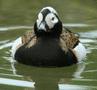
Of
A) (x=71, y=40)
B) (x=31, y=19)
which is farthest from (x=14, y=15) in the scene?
(x=71, y=40)

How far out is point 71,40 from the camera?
10.9 meters

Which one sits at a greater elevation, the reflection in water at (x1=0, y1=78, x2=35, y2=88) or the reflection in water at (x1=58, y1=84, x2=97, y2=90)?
the reflection in water at (x1=0, y1=78, x2=35, y2=88)

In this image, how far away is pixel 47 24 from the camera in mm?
10070

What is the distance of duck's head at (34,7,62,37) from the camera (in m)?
9.99

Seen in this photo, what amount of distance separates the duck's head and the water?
0.62 meters

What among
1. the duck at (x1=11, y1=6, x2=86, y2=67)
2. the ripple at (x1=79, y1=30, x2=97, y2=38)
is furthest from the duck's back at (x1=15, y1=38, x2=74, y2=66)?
the ripple at (x1=79, y1=30, x2=97, y2=38)

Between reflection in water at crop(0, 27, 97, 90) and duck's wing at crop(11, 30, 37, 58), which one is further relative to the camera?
duck's wing at crop(11, 30, 37, 58)

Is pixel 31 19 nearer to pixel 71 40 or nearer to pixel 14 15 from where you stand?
pixel 14 15

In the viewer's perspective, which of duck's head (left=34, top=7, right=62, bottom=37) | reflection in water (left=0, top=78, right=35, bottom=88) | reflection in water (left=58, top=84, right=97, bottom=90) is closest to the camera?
reflection in water (left=58, top=84, right=97, bottom=90)

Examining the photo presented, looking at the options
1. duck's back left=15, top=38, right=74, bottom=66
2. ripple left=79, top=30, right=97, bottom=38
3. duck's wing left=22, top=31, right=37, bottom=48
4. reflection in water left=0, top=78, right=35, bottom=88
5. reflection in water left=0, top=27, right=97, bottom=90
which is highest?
duck's wing left=22, top=31, right=37, bottom=48

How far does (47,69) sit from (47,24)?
793 millimetres

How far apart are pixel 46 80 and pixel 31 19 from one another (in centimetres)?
417

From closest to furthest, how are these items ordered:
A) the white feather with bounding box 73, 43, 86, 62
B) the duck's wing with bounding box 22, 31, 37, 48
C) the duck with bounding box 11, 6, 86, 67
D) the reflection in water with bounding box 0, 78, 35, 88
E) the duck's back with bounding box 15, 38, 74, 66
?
the reflection in water with bounding box 0, 78, 35, 88
the duck with bounding box 11, 6, 86, 67
the duck's back with bounding box 15, 38, 74, 66
the duck's wing with bounding box 22, 31, 37, 48
the white feather with bounding box 73, 43, 86, 62

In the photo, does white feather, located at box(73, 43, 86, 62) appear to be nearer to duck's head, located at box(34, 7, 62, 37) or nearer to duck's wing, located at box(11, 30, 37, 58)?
duck's head, located at box(34, 7, 62, 37)
